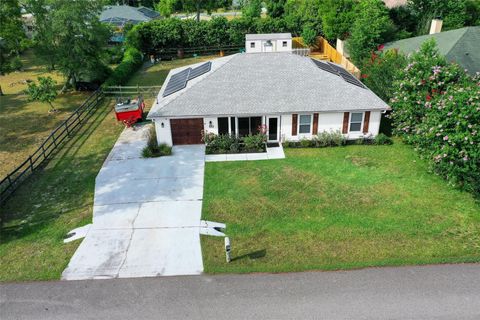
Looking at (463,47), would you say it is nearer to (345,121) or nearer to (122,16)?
(345,121)

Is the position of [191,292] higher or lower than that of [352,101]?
lower

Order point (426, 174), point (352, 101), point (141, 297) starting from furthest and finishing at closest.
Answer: point (352, 101) → point (426, 174) → point (141, 297)

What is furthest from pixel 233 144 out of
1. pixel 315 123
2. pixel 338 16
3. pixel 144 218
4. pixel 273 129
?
pixel 338 16

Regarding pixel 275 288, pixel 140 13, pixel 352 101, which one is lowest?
pixel 275 288

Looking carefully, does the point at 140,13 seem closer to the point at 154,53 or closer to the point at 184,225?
the point at 154,53

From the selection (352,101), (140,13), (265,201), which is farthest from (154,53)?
(265,201)

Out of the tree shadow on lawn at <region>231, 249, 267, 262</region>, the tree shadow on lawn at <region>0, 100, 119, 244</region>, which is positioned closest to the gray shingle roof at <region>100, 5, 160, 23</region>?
the tree shadow on lawn at <region>0, 100, 119, 244</region>

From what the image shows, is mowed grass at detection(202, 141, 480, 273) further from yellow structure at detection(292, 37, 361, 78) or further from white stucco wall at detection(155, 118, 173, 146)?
yellow structure at detection(292, 37, 361, 78)
